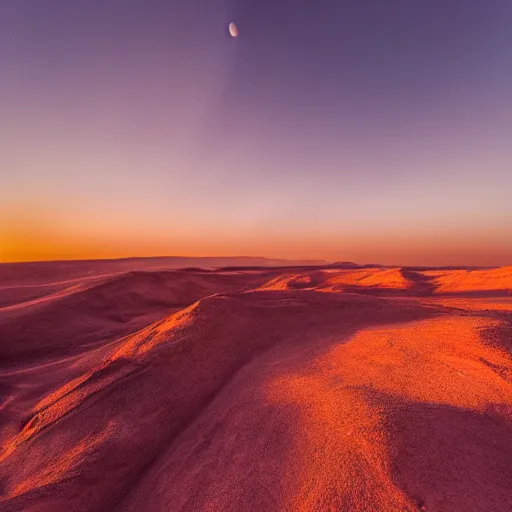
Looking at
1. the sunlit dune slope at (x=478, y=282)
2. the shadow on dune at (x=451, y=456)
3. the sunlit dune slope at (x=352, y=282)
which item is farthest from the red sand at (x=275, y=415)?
the sunlit dune slope at (x=352, y=282)

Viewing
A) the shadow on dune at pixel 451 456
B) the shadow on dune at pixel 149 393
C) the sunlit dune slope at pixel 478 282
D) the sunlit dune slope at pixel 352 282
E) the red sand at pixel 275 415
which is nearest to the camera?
the shadow on dune at pixel 451 456

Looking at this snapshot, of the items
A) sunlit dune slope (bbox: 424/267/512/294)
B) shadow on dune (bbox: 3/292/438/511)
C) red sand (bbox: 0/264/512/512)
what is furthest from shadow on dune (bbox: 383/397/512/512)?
sunlit dune slope (bbox: 424/267/512/294)

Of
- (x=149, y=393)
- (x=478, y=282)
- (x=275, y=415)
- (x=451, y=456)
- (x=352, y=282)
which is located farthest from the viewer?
(x=352, y=282)

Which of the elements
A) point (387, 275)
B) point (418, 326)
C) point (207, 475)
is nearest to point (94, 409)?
point (207, 475)

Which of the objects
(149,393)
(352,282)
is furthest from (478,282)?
(149,393)

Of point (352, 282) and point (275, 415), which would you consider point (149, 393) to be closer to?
point (275, 415)

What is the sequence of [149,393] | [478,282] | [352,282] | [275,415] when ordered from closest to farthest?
[275,415] → [149,393] → [478,282] → [352,282]

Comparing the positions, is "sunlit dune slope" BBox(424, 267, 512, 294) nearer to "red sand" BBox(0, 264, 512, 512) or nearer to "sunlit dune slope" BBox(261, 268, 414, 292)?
"sunlit dune slope" BBox(261, 268, 414, 292)

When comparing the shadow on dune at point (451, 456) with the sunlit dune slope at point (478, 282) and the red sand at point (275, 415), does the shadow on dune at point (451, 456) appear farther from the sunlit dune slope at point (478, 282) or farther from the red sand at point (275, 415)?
the sunlit dune slope at point (478, 282)
